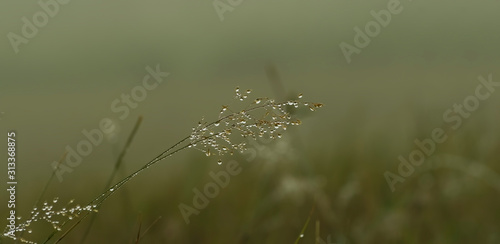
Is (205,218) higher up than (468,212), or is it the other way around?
(205,218)

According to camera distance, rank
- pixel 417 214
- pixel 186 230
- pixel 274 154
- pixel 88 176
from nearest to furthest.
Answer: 1. pixel 274 154
2. pixel 417 214
3. pixel 186 230
4. pixel 88 176

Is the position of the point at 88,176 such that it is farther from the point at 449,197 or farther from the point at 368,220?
the point at 449,197

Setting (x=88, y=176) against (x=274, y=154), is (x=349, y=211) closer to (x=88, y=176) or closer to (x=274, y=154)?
(x=274, y=154)

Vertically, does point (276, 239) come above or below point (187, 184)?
below

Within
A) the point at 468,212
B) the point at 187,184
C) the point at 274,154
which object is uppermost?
the point at 187,184

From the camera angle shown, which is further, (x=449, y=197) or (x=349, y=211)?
(x=349, y=211)

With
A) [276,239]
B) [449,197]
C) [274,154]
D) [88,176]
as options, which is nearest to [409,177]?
[449,197]

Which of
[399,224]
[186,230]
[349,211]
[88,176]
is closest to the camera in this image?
[399,224]

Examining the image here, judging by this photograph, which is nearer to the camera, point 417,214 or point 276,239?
point 417,214

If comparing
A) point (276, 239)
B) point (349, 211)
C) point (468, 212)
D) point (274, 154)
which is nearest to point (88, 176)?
point (276, 239)
